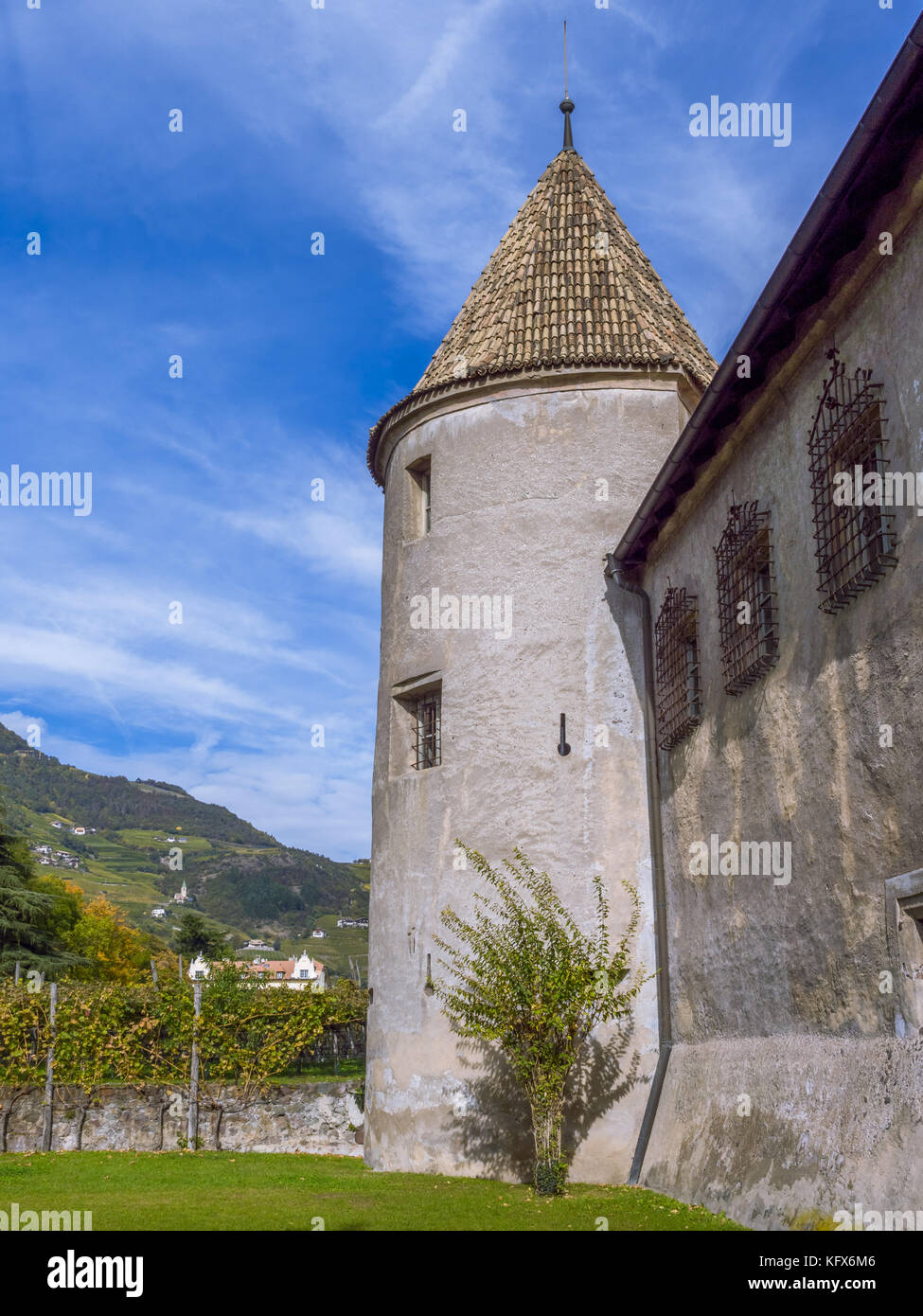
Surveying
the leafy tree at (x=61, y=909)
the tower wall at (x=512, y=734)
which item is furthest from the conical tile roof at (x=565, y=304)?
the leafy tree at (x=61, y=909)

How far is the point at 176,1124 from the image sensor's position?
18.2 metres

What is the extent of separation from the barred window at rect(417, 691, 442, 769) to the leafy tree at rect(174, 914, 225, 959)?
49626 millimetres

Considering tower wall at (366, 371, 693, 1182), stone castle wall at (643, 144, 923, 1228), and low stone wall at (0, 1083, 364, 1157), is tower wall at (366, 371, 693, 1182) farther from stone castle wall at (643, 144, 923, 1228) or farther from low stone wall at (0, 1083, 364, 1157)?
low stone wall at (0, 1083, 364, 1157)

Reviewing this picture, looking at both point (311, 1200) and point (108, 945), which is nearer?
point (311, 1200)

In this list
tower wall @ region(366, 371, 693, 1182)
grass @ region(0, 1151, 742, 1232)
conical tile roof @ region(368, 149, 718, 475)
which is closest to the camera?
grass @ region(0, 1151, 742, 1232)

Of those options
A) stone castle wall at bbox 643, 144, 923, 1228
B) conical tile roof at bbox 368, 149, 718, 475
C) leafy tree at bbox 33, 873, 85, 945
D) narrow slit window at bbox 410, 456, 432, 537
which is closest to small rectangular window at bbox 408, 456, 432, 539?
narrow slit window at bbox 410, 456, 432, 537

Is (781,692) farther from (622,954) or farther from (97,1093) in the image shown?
(97,1093)

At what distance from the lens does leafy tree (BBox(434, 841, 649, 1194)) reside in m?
11.8

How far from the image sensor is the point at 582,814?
13.6m

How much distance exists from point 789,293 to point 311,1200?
869 cm

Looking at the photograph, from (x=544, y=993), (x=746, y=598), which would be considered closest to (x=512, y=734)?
(x=544, y=993)

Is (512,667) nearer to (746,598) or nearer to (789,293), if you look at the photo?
(746,598)

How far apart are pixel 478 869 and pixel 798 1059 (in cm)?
512
